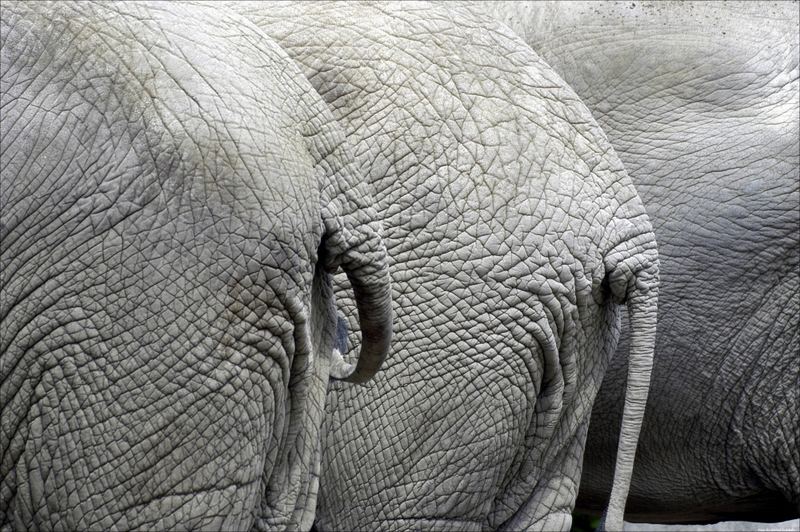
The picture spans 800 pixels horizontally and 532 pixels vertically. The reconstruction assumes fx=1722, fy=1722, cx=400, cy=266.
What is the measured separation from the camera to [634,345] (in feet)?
11.2

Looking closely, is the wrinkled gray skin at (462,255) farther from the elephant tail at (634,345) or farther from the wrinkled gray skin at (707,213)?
the wrinkled gray skin at (707,213)

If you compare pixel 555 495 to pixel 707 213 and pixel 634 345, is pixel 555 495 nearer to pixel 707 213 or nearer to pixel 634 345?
pixel 634 345

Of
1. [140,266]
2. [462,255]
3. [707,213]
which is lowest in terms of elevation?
[140,266]

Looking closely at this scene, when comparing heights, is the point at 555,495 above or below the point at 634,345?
below

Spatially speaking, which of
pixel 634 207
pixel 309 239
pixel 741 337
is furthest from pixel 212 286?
pixel 741 337

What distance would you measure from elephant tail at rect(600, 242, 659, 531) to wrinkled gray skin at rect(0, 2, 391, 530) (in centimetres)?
97

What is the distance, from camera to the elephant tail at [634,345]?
333 centimetres

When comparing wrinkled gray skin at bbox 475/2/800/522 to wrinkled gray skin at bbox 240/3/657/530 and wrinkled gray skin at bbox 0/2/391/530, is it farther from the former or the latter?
wrinkled gray skin at bbox 0/2/391/530

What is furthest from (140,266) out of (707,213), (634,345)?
(707,213)

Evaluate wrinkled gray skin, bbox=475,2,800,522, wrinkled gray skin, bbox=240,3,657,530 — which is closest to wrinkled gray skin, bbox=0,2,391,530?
wrinkled gray skin, bbox=240,3,657,530

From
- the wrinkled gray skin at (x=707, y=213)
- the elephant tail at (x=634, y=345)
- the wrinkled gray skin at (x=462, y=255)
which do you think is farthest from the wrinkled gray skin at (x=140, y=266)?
the wrinkled gray skin at (x=707, y=213)

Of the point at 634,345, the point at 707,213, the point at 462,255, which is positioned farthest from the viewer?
the point at 707,213

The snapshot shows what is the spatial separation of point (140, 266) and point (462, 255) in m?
0.96

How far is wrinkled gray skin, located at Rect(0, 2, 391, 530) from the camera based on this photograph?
2.36 metres
